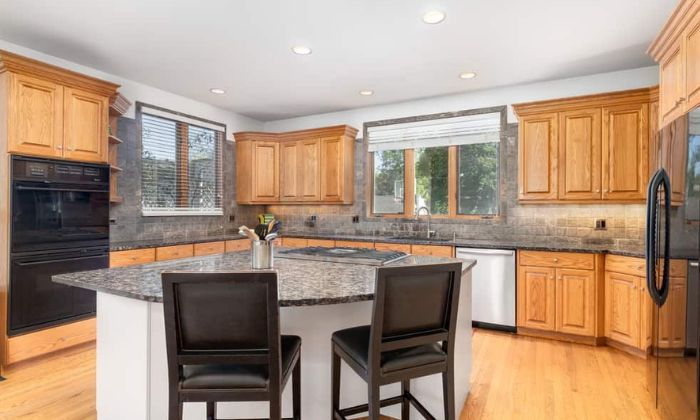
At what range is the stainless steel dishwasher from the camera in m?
3.68

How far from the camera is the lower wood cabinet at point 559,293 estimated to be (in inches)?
133

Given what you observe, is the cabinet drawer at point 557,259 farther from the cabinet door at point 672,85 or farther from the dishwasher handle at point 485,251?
the cabinet door at point 672,85

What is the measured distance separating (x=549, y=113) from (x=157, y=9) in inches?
141

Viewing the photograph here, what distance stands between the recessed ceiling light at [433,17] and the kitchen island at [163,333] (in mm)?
1781

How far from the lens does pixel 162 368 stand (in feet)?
5.42

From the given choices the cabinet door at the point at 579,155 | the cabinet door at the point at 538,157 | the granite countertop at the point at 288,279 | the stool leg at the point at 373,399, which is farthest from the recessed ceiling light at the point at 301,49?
the stool leg at the point at 373,399

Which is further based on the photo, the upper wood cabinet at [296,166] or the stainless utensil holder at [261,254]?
the upper wood cabinet at [296,166]

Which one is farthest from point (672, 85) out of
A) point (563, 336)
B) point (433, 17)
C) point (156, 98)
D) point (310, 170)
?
point (156, 98)

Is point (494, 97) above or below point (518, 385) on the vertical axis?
above

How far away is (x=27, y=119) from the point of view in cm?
286

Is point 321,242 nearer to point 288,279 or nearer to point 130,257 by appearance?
point 130,257

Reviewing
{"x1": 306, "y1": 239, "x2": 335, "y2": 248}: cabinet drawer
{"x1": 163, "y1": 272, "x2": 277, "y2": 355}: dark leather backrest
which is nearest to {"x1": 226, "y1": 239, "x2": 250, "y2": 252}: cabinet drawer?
{"x1": 306, "y1": 239, "x2": 335, "y2": 248}: cabinet drawer

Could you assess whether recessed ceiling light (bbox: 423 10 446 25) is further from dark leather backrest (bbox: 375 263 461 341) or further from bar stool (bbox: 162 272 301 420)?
bar stool (bbox: 162 272 301 420)

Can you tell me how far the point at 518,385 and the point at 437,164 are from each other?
2785 mm
